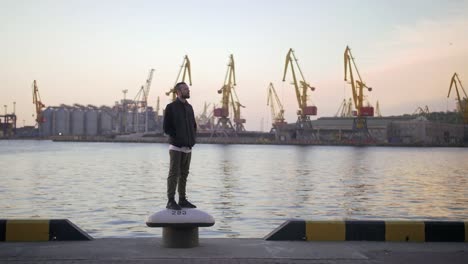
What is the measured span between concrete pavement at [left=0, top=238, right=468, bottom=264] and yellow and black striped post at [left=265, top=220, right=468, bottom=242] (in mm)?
171

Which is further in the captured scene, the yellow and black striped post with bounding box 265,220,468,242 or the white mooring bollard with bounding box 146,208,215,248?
the yellow and black striped post with bounding box 265,220,468,242

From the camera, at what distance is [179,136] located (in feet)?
23.1

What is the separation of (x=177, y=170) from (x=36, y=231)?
1.71 meters

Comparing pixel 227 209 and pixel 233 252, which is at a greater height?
pixel 233 252

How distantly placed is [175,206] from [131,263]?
4.16 feet

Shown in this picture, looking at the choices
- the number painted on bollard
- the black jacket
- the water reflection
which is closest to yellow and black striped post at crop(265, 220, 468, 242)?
the number painted on bollard

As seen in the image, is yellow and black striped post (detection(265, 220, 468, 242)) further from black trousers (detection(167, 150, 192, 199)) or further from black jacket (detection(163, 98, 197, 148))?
black jacket (detection(163, 98, 197, 148))

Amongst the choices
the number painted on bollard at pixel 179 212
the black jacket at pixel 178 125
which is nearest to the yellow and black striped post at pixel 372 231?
the number painted on bollard at pixel 179 212

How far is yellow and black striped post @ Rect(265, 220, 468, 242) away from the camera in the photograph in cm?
715

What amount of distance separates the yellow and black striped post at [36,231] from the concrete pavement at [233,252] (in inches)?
6.8

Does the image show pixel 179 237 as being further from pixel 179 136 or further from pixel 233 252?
pixel 179 136

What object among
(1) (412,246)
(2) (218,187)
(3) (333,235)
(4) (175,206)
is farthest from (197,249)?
(2) (218,187)

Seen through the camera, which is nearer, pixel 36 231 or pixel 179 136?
pixel 36 231

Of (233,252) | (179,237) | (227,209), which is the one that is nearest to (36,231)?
(179,237)
